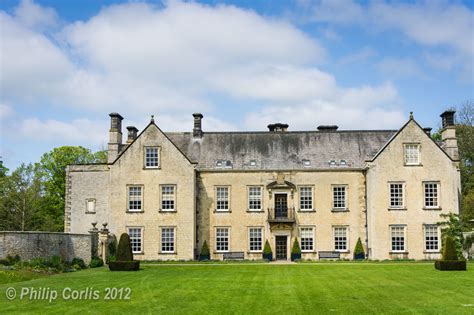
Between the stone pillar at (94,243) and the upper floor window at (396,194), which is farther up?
the upper floor window at (396,194)

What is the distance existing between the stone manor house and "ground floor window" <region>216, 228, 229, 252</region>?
0.25 ft

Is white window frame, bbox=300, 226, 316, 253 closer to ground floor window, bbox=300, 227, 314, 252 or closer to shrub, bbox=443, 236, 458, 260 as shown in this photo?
ground floor window, bbox=300, 227, 314, 252

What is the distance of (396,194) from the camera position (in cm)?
4181

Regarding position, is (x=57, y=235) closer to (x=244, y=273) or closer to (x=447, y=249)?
(x=244, y=273)

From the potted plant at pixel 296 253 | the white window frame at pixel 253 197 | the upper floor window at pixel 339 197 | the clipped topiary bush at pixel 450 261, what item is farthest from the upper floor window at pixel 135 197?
the clipped topiary bush at pixel 450 261

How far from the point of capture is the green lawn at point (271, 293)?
16.4m

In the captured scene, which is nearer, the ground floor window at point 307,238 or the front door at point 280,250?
the ground floor window at point 307,238

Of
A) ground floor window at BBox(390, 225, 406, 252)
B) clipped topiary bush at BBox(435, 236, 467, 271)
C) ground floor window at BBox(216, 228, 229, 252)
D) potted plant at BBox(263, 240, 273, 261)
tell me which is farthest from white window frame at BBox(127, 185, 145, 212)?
clipped topiary bush at BBox(435, 236, 467, 271)

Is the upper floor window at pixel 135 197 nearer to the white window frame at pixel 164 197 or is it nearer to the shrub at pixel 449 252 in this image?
the white window frame at pixel 164 197

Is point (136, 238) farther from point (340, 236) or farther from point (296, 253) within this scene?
point (340, 236)

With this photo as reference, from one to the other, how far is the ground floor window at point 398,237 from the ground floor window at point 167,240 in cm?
1581

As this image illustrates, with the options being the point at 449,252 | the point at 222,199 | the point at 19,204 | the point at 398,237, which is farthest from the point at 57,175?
the point at 449,252

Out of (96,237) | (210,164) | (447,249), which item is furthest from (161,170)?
(447,249)

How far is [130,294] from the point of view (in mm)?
19734
